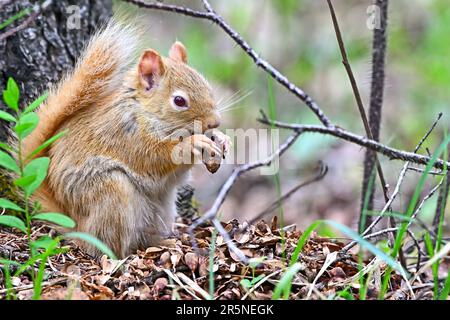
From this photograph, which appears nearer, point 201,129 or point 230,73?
point 201,129

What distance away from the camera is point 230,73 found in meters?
6.56

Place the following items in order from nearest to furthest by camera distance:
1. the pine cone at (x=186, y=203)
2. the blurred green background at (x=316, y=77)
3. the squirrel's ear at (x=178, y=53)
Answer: the squirrel's ear at (x=178, y=53) < the pine cone at (x=186, y=203) < the blurred green background at (x=316, y=77)

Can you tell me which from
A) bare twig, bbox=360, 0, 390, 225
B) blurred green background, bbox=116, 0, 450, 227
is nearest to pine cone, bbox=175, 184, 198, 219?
bare twig, bbox=360, 0, 390, 225

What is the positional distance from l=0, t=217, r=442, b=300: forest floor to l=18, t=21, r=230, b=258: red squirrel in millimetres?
207

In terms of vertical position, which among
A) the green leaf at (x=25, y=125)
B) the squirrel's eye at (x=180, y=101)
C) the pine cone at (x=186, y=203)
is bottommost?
the pine cone at (x=186, y=203)

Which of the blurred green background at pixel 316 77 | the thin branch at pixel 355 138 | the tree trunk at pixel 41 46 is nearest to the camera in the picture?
the thin branch at pixel 355 138

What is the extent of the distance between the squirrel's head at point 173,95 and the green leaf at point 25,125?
2.88ft

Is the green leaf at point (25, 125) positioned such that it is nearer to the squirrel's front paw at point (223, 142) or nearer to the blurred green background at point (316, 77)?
the squirrel's front paw at point (223, 142)

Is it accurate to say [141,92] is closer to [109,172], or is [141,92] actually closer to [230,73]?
[109,172]

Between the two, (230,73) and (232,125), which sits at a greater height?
(230,73)

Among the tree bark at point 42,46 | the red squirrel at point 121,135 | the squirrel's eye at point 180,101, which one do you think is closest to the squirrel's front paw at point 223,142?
the red squirrel at point 121,135

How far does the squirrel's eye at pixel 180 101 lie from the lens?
10.2 ft

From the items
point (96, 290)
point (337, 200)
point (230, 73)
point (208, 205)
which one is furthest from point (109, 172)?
point (230, 73)

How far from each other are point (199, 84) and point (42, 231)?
1.01 meters
